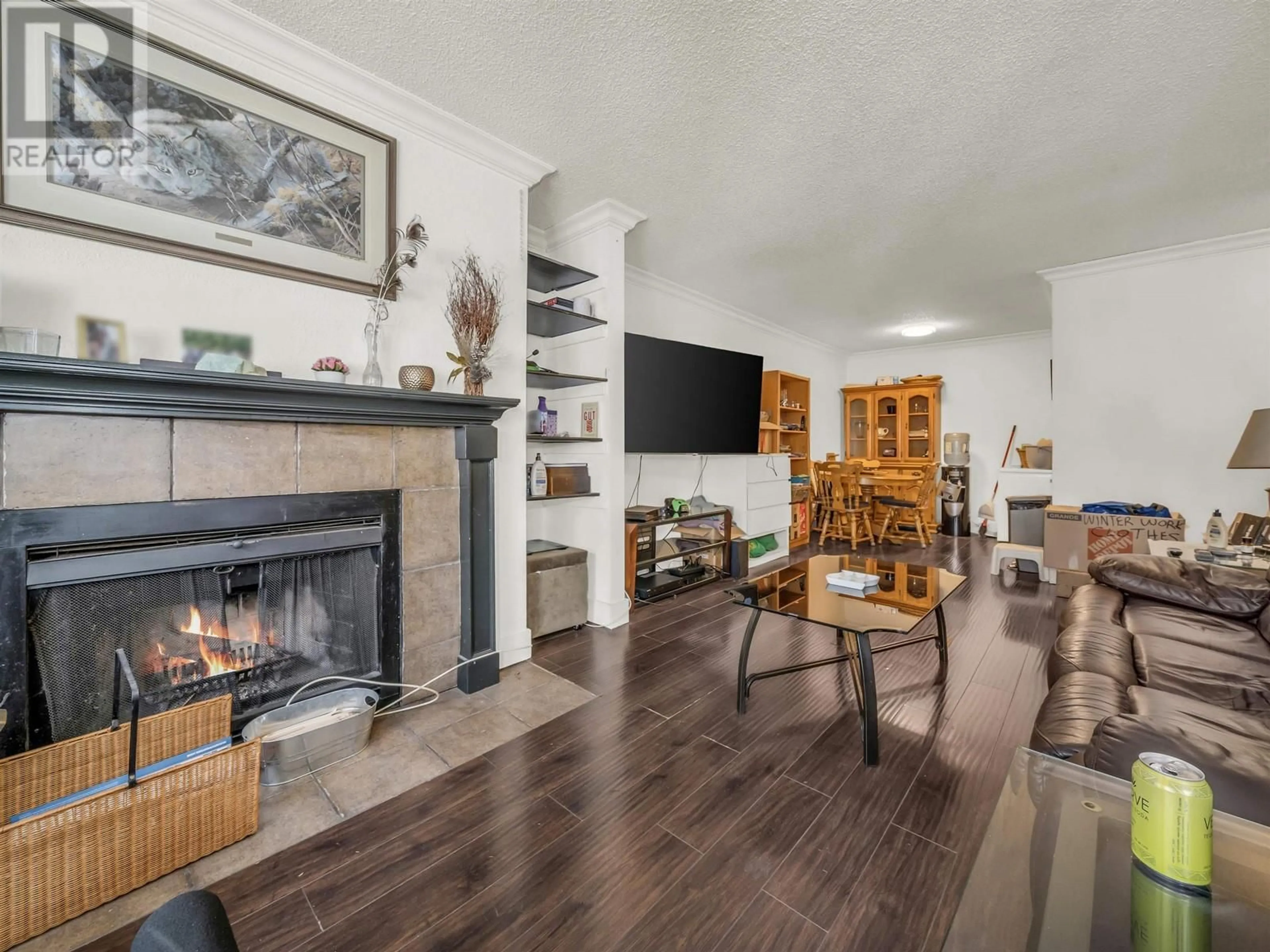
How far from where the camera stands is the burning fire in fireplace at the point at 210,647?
1.69 m

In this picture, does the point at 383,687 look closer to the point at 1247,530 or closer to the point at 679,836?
the point at 679,836

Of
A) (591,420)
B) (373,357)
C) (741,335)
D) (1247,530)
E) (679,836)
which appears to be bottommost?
(679,836)

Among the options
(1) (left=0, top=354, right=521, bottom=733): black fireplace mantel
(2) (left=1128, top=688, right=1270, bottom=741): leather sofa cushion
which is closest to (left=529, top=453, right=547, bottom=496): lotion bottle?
(1) (left=0, top=354, right=521, bottom=733): black fireplace mantel

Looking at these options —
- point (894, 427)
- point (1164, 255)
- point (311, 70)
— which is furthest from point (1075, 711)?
point (894, 427)

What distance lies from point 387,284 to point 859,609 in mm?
2423

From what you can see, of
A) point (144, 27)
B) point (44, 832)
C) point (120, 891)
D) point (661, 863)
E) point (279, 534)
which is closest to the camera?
point (44, 832)

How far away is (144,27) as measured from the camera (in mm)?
1607

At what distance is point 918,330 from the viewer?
5867 millimetres

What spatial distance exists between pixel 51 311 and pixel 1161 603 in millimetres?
4333

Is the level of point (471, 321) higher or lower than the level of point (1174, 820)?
higher

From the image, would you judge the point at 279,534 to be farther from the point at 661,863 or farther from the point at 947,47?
the point at 947,47

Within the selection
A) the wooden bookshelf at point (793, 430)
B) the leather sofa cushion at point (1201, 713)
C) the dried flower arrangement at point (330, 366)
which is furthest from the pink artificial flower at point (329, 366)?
the wooden bookshelf at point (793, 430)

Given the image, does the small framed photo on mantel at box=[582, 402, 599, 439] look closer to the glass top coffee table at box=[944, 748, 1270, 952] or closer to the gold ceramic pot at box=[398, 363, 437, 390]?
the gold ceramic pot at box=[398, 363, 437, 390]

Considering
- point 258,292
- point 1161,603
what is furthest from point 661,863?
point 1161,603
